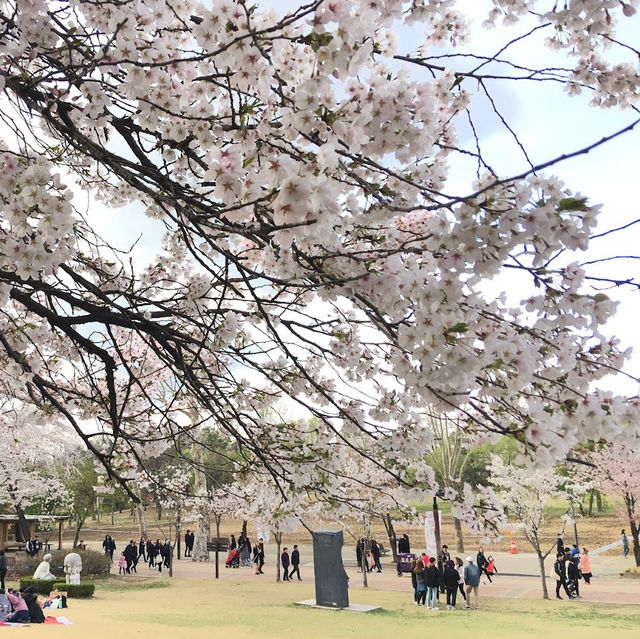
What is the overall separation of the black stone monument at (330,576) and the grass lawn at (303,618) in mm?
517

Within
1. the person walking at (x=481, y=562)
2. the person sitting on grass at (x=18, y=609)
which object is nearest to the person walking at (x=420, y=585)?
the person walking at (x=481, y=562)

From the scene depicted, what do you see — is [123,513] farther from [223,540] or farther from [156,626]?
[156,626]

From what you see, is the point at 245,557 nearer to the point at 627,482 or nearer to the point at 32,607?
the point at 627,482

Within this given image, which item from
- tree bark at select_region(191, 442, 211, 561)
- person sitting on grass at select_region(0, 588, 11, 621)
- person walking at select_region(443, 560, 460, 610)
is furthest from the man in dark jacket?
tree bark at select_region(191, 442, 211, 561)

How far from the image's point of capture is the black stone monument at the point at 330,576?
12391 millimetres

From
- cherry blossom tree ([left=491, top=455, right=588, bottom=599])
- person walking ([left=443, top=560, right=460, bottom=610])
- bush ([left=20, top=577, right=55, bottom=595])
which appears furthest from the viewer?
cherry blossom tree ([left=491, top=455, right=588, bottom=599])

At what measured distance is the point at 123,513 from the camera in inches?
2072

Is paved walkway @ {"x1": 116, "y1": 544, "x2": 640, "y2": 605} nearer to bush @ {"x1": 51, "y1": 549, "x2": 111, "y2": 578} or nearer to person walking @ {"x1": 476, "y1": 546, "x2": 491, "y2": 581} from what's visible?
person walking @ {"x1": 476, "y1": 546, "x2": 491, "y2": 581}

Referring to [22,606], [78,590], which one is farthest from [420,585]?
[22,606]

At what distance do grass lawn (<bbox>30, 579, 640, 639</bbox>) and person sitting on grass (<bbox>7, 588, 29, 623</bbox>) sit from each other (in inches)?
27.9

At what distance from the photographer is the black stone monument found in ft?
40.7

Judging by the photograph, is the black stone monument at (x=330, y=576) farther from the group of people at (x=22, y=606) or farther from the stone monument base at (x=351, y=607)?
the group of people at (x=22, y=606)

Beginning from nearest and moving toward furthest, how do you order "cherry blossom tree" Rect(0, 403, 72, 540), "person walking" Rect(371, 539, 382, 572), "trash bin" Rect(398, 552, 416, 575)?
"trash bin" Rect(398, 552, 416, 575) < "person walking" Rect(371, 539, 382, 572) < "cherry blossom tree" Rect(0, 403, 72, 540)

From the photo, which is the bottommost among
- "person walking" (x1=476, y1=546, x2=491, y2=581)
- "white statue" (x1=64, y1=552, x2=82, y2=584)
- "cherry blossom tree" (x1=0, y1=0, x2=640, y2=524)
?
"person walking" (x1=476, y1=546, x2=491, y2=581)
